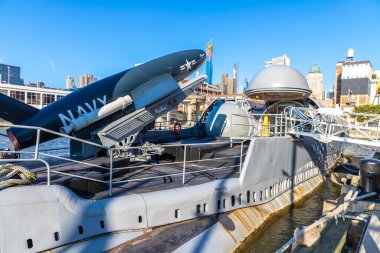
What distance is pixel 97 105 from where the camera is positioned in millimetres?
11180

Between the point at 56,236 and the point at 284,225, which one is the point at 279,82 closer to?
the point at 284,225

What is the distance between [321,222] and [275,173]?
4.08m

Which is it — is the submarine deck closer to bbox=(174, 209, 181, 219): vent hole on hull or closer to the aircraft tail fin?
bbox=(174, 209, 181, 219): vent hole on hull

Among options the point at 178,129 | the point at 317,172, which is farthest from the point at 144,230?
the point at 317,172

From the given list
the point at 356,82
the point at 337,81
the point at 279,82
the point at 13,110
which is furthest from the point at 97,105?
the point at 337,81

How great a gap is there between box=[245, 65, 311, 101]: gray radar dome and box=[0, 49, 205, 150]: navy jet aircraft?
4.55 m

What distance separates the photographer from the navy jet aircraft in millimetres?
10383

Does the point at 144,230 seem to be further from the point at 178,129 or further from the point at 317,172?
the point at 317,172

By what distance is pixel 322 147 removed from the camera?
1742cm

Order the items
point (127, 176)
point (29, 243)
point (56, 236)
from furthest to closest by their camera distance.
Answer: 1. point (127, 176)
2. point (56, 236)
3. point (29, 243)

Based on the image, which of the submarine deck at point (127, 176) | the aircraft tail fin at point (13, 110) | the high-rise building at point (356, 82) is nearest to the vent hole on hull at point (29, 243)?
the submarine deck at point (127, 176)

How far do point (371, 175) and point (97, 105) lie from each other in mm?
10356

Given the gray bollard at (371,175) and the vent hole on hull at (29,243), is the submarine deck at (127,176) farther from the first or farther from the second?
the gray bollard at (371,175)

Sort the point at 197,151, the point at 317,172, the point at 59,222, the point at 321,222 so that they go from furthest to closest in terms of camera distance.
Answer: the point at 317,172 < the point at 197,151 < the point at 321,222 < the point at 59,222
